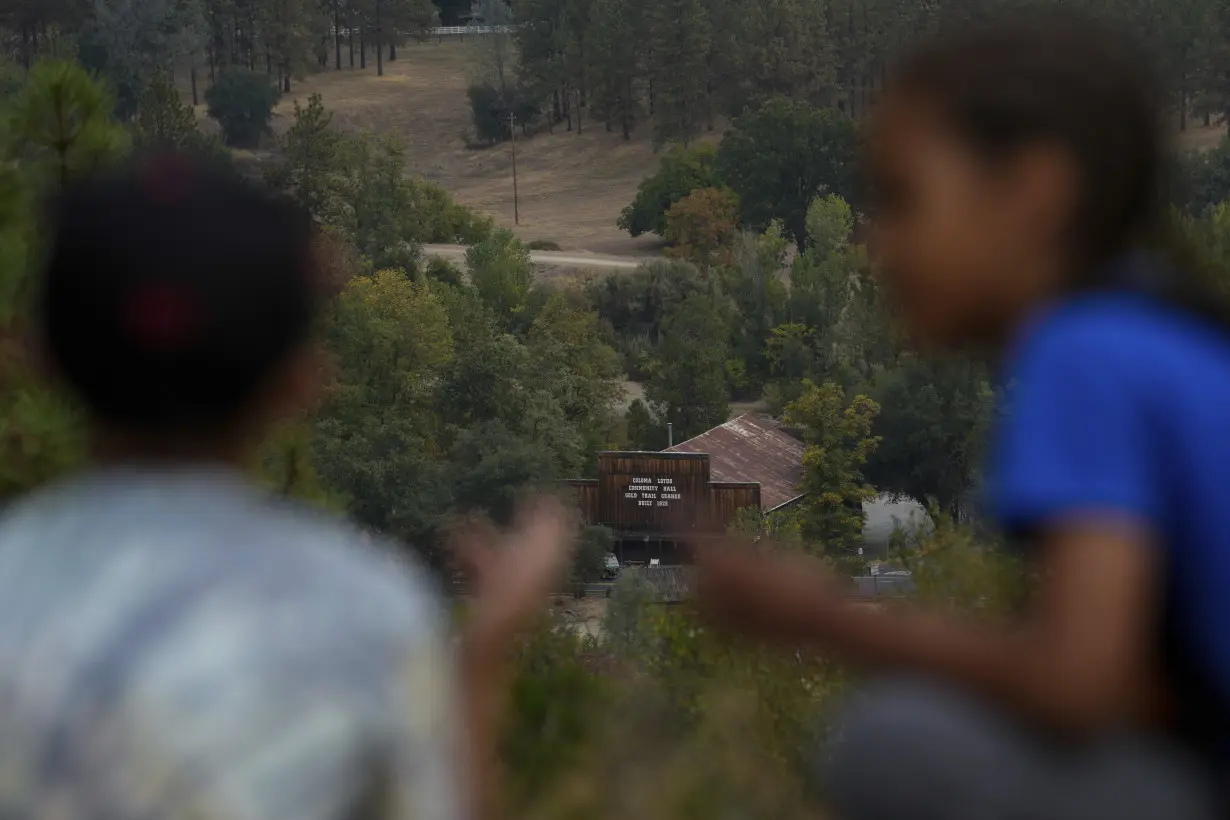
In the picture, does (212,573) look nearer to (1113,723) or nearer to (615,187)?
(1113,723)

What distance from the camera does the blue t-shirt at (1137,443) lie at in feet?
5.11

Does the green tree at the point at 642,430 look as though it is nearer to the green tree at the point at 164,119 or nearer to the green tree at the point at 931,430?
the green tree at the point at 931,430

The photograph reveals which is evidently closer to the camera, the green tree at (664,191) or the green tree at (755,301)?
the green tree at (755,301)

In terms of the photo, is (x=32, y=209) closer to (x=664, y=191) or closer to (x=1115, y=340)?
(x=1115, y=340)

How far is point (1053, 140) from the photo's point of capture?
1.74m

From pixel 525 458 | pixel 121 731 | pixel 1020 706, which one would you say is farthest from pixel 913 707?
pixel 525 458

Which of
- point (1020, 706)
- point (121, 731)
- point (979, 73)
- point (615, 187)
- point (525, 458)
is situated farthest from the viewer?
point (615, 187)

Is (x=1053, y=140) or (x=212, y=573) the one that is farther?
(x=1053, y=140)

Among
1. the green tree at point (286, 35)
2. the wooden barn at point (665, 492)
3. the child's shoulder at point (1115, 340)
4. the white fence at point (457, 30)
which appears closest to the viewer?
the child's shoulder at point (1115, 340)

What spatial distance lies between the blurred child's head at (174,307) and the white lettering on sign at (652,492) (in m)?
32.9

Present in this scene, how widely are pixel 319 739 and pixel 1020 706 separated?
62 centimetres

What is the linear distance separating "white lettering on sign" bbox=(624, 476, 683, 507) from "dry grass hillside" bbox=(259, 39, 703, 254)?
83.7 ft

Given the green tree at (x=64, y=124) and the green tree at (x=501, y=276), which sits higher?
the green tree at (x=64, y=124)

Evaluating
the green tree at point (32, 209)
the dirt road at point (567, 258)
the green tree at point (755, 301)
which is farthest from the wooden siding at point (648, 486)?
the green tree at point (32, 209)
